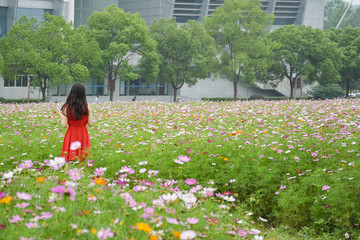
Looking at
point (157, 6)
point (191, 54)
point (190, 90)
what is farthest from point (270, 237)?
point (157, 6)

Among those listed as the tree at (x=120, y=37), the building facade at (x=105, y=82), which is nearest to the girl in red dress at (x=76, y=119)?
the tree at (x=120, y=37)

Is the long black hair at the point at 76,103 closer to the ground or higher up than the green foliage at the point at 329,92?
closer to the ground

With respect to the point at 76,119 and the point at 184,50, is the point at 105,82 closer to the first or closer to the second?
the point at 184,50

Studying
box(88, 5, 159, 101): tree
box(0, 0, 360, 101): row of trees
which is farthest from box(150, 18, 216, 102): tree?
box(88, 5, 159, 101): tree

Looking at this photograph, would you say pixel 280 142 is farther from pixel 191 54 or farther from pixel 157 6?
pixel 157 6

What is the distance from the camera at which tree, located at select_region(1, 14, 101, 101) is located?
28.8m

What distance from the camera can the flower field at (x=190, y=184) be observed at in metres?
3.11

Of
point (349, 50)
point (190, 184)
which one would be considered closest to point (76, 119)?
point (190, 184)

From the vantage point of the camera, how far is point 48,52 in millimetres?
29016

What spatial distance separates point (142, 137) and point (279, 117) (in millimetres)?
4684

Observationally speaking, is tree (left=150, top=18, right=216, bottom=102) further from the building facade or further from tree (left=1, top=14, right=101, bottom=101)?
tree (left=1, top=14, right=101, bottom=101)

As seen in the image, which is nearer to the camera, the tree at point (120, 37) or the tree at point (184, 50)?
the tree at point (120, 37)

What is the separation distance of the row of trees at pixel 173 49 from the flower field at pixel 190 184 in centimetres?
1922

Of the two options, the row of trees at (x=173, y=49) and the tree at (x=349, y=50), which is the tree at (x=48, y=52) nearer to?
the row of trees at (x=173, y=49)
